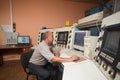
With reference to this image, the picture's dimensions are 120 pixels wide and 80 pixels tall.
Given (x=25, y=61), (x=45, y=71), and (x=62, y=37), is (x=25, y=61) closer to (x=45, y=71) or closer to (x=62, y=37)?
(x=45, y=71)

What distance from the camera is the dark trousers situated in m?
1.83

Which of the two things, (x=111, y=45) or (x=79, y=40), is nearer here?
(x=111, y=45)

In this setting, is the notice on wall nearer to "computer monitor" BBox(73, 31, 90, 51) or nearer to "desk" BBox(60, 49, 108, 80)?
"computer monitor" BBox(73, 31, 90, 51)

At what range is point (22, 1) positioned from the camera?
14.0 ft

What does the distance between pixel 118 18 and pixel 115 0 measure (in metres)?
0.44

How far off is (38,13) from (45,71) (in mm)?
3026

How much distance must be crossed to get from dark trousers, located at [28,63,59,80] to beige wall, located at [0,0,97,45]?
2542mm

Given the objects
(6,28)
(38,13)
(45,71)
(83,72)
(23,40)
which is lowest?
(45,71)

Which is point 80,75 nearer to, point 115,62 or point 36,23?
point 115,62

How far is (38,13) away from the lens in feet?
14.7

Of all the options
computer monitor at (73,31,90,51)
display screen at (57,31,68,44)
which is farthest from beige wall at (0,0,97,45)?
computer monitor at (73,31,90,51)

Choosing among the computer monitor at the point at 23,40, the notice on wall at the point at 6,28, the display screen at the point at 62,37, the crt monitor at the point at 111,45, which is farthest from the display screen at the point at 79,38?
the notice on wall at the point at 6,28

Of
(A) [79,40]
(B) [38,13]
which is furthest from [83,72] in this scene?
(B) [38,13]

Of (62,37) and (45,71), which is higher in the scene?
(62,37)
